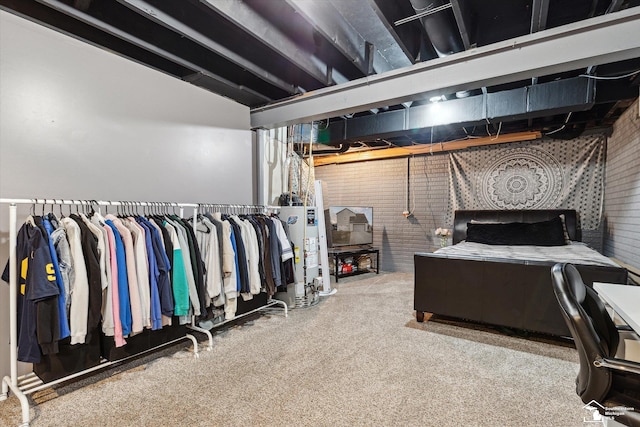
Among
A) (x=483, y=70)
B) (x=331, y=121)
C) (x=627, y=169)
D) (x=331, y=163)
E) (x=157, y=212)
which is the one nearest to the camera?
(x=483, y=70)

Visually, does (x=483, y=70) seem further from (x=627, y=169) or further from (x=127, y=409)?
(x=127, y=409)

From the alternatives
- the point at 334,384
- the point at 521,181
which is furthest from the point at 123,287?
the point at 521,181

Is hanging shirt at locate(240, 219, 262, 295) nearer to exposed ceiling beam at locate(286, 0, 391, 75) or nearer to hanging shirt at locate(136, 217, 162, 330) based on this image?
hanging shirt at locate(136, 217, 162, 330)

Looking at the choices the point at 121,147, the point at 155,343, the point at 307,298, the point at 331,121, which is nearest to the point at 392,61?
the point at 331,121

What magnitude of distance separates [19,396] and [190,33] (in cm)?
265

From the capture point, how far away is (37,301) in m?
1.71

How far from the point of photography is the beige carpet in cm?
175

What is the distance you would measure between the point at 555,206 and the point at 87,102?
235 inches

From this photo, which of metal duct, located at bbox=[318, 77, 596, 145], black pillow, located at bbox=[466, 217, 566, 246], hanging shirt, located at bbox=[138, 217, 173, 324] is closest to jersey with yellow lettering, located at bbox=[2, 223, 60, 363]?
hanging shirt, located at bbox=[138, 217, 173, 324]

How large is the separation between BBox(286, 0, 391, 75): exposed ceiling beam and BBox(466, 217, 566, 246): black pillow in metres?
3.06

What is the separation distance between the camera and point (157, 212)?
2.81 m

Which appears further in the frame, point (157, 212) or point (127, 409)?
point (157, 212)

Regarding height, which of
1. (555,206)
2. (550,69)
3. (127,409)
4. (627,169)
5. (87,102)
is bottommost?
(127,409)

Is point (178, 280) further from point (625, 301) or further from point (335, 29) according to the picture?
point (625, 301)
